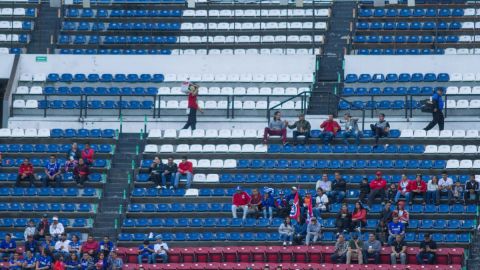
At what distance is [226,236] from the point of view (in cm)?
4334

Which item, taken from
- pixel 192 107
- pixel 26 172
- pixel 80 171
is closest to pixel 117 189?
pixel 80 171

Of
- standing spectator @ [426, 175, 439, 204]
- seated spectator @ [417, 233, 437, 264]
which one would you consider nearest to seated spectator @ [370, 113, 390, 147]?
standing spectator @ [426, 175, 439, 204]

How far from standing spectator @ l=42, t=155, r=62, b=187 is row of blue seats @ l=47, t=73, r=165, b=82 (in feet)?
19.8

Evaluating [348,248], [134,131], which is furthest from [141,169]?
[348,248]

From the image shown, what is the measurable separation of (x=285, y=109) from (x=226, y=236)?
Result: 23.9 feet

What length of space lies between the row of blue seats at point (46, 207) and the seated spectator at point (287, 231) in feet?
17.5

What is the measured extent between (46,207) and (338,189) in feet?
24.5

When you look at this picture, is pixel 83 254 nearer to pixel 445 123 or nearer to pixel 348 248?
pixel 348 248

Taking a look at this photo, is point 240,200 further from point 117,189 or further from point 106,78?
point 106,78

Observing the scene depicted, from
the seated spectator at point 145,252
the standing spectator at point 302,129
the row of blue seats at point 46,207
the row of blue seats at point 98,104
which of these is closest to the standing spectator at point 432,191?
the standing spectator at point 302,129

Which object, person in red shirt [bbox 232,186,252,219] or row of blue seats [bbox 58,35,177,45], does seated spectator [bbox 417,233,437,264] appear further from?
row of blue seats [bbox 58,35,177,45]

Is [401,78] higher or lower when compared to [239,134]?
higher

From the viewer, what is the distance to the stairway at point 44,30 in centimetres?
5366

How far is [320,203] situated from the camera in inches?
1716
